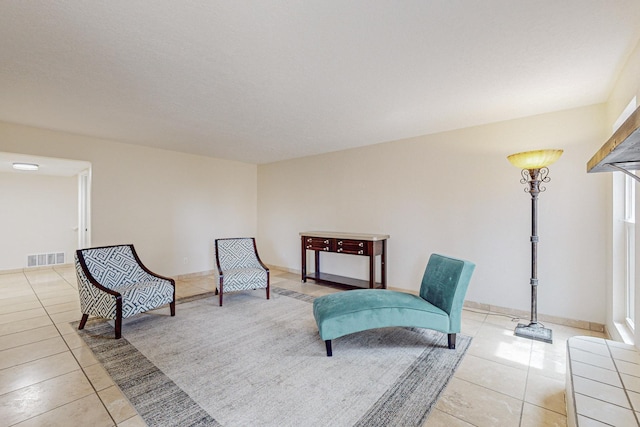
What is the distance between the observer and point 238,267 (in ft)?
14.7

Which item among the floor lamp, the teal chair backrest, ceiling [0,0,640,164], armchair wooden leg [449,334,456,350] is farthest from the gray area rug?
ceiling [0,0,640,164]

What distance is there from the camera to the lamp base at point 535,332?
9.01 feet

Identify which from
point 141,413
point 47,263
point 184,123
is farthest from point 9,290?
point 141,413

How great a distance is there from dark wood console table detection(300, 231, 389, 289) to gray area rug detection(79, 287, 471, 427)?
1264mm

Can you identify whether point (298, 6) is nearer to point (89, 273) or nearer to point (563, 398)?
point (563, 398)

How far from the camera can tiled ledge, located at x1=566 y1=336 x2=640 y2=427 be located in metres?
1.22

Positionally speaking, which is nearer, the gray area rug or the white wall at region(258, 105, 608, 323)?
the gray area rug

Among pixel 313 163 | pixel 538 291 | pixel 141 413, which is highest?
pixel 313 163

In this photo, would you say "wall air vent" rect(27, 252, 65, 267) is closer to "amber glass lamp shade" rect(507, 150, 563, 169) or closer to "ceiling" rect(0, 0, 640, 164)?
"ceiling" rect(0, 0, 640, 164)

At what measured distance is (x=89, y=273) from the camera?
309 cm

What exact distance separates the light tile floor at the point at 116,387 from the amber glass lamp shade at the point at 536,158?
1.76 metres

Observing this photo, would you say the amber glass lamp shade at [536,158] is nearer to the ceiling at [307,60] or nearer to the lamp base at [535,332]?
the ceiling at [307,60]

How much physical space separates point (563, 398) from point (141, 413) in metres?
2.82

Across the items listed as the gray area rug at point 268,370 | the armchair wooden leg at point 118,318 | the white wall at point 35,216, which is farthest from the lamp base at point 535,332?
the white wall at point 35,216
